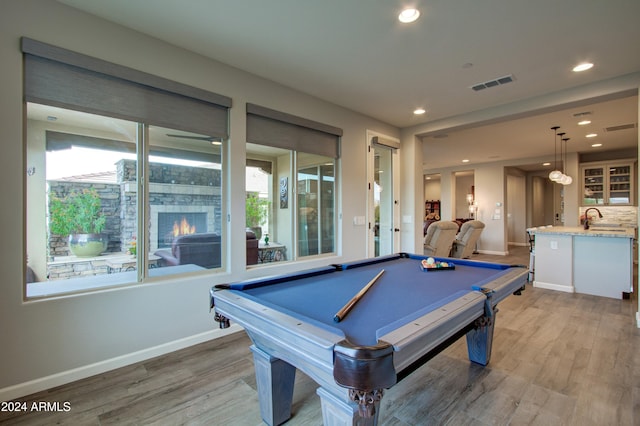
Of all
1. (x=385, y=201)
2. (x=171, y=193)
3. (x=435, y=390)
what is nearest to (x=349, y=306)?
(x=435, y=390)

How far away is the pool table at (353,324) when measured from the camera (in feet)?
3.23

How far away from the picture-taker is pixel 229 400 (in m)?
1.95

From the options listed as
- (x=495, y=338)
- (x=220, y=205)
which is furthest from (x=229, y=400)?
(x=495, y=338)

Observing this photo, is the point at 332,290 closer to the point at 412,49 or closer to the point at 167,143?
the point at 167,143

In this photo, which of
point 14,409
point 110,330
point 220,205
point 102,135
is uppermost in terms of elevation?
point 102,135

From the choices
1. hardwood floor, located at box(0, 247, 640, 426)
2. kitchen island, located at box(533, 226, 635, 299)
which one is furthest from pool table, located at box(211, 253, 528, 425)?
kitchen island, located at box(533, 226, 635, 299)

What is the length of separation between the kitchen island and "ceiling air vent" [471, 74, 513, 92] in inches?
102

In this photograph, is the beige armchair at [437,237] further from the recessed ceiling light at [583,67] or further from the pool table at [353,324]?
the pool table at [353,324]

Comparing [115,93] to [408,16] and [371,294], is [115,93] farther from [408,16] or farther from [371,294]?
[371,294]

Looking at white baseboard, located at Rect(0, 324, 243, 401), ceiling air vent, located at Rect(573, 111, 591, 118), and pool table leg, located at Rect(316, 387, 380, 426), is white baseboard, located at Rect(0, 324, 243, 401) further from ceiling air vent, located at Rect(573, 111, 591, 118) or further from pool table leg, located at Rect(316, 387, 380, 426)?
ceiling air vent, located at Rect(573, 111, 591, 118)

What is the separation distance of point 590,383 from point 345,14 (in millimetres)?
3149

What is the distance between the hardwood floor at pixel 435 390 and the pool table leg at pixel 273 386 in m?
0.10

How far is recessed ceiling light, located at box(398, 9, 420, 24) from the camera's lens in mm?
2182

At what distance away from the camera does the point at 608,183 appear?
730 centimetres
